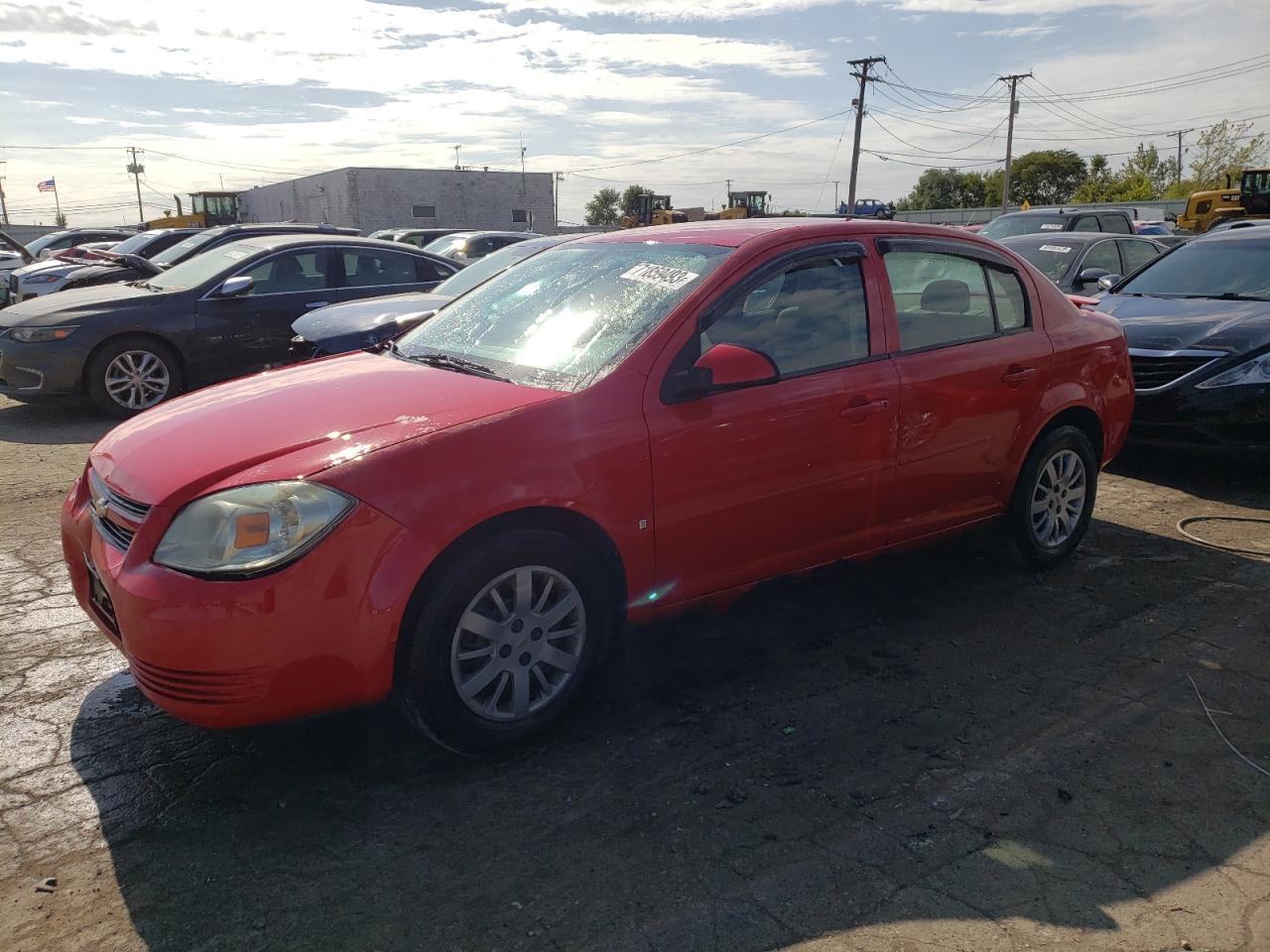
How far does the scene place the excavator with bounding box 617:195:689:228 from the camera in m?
37.1

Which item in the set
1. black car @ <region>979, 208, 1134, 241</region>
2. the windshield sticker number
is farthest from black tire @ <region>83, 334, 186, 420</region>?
black car @ <region>979, 208, 1134, 241</region>

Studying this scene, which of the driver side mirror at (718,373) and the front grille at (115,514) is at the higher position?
the driver side mirror at (718,373)

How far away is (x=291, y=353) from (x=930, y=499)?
660 cm

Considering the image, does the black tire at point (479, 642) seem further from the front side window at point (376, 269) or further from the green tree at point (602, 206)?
the green tree at point (602, 206)

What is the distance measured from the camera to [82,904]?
2.51 m

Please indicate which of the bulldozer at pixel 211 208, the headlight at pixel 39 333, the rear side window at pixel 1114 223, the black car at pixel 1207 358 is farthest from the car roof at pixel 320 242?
Answer: the bulldozer at pixel 211 208

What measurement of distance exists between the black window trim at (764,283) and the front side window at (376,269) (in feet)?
21.3

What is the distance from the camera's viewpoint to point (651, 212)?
40.5 m

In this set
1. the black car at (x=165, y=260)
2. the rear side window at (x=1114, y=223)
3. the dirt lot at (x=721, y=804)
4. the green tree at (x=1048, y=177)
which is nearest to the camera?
the dirt lot at (x=721, y=804)

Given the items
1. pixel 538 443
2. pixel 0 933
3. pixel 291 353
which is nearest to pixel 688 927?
pixel 538 443

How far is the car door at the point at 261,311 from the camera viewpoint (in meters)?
8.87

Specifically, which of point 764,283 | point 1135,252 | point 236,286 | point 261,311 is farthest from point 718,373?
point 1135,252

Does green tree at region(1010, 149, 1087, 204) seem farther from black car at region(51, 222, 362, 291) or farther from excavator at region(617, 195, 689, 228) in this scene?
black car at region(51, 222, 362, 291)

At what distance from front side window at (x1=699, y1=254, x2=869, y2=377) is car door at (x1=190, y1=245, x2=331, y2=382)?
20.3 feet
